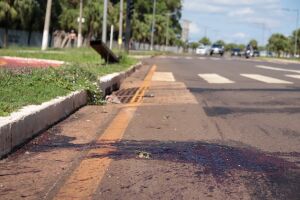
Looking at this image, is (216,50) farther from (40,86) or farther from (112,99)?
(40,86)

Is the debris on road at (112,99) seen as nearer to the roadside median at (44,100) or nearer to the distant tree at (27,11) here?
the roadside median at (44,100)

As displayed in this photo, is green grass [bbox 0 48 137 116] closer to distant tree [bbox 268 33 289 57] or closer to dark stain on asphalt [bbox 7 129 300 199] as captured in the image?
dark stain on asphalt [bbox 7 129 300 199]

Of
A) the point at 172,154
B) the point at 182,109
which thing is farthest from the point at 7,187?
the point at 182,109

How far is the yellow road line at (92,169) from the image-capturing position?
4914 mm

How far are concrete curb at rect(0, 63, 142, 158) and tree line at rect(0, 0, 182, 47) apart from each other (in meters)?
38.0

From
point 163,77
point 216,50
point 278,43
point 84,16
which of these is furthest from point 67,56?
point 278,43

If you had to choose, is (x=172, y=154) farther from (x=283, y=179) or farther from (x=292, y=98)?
(x=292, y=98)

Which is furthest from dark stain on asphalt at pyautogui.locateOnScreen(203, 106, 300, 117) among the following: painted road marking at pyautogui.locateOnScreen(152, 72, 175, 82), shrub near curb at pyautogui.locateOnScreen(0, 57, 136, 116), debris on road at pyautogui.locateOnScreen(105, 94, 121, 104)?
painted road marking at pyautogui.locateOnScreen(152, 72, 175, 82)

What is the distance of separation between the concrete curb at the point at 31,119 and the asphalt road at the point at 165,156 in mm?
148

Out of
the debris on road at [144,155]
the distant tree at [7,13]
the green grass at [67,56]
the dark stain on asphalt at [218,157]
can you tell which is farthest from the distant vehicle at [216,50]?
the debris on road at [144,155]

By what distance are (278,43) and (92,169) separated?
133383 mm

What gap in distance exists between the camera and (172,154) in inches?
253

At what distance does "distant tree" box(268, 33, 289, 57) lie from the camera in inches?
5177

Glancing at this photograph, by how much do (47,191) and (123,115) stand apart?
4.72 m
